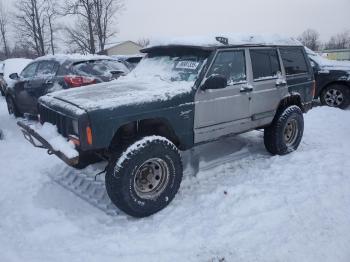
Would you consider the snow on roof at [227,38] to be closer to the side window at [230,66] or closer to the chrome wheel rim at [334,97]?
the side window at [230,66]

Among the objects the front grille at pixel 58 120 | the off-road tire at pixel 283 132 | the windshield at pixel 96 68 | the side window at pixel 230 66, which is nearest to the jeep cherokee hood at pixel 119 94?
the front grille at pixel 58 120

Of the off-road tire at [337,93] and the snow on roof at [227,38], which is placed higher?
the snow on roof at [227,38]

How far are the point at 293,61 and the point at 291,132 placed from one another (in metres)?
1.23

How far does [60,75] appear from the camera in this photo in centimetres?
712

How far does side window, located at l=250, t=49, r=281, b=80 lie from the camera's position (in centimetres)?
500

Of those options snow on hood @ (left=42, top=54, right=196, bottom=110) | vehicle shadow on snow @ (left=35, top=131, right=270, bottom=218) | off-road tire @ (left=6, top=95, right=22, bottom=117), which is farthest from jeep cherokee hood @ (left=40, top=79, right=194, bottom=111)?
off-road tire @ (left=6, top=95, right=22, bottom=117)

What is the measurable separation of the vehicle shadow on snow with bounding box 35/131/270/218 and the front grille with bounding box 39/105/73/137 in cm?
89

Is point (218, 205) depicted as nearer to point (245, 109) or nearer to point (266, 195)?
point (266, 195)

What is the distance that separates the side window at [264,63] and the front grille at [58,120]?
2.80 meters

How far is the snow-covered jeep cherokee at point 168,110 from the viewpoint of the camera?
141 inches

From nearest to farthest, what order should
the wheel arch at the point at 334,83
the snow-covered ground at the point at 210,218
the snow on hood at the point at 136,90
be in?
the snow-covered ground at the point at 210,218
the snow on hood at the point at 136,90
the wheel arch at the point at 334,83

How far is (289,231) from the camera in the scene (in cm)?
341

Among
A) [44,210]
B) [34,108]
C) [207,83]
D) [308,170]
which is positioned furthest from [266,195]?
[34,108]

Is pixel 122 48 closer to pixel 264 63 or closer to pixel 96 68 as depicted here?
pixel 96 68
